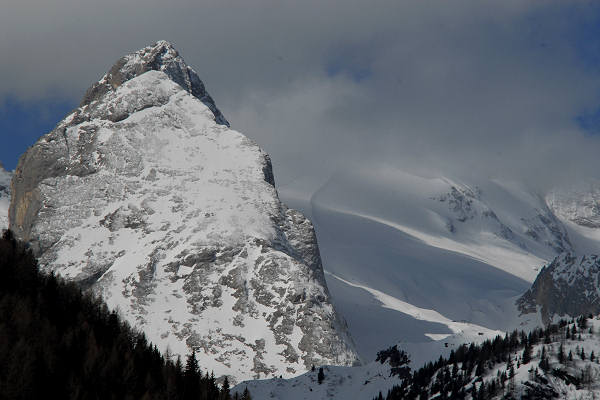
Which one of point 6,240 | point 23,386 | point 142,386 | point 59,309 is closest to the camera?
point 23,386

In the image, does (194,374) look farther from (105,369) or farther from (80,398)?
(80,398)

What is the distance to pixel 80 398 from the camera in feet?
355

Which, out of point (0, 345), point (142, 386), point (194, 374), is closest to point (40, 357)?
point (0, 345)

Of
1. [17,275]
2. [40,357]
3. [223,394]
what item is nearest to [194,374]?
[223,394]

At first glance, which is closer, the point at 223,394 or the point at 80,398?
the point at 80,398

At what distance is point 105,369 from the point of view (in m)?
117

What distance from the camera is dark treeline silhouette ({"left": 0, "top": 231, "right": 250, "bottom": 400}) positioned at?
359 ft

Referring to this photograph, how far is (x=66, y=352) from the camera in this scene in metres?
124

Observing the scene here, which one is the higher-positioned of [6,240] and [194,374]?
[6,240]

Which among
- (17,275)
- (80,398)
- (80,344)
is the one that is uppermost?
(17,275)

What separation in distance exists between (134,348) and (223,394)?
24.9 m

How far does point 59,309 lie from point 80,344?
19719mm

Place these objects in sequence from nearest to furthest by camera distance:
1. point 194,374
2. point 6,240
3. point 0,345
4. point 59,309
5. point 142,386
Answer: point 0,345 → point 142,386 → point 194,374 → point 59,309 → point 6,240

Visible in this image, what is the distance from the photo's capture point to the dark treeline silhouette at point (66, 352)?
4304 inches
